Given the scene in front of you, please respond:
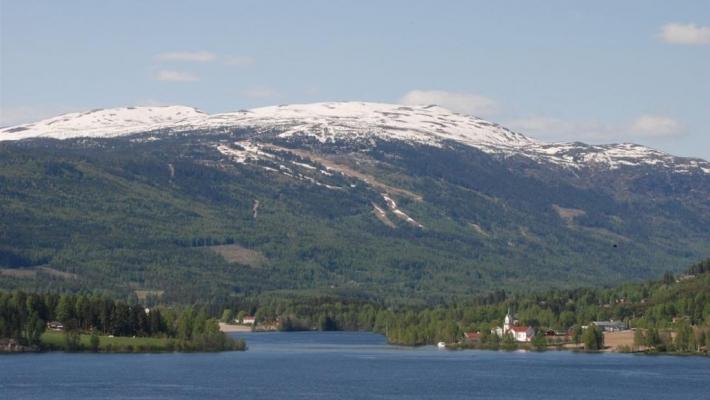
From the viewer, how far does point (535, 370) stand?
150375 mm

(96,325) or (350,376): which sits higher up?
(96,325)

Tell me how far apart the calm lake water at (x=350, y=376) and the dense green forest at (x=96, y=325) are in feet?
8.68

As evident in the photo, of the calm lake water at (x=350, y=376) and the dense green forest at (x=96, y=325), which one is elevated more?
the dense green forest at (x=96, y=325)

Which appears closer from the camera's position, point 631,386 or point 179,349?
point 631,386

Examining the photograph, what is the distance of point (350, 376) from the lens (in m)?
141

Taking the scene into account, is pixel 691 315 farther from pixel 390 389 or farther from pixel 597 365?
pixel 390 389

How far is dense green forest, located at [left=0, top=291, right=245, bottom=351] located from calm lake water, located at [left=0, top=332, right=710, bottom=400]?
8.68 feet

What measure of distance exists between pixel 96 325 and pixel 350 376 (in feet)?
114

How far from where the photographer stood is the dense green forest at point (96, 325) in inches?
6068

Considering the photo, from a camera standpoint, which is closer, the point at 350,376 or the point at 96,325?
the point at 350,376

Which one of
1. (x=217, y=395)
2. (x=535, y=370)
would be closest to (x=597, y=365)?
(x=535, y=370)

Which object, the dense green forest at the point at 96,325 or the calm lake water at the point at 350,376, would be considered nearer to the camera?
the calm lake water at the point at 350,376

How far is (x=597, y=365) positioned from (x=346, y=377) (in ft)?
96.0

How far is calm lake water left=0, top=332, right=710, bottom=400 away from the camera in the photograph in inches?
4811
